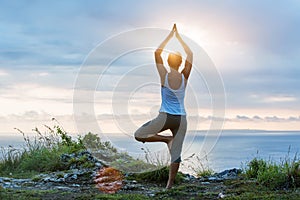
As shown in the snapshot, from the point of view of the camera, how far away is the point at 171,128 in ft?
27.3

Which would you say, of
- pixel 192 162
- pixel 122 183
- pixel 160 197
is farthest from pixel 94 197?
pixel 192 162

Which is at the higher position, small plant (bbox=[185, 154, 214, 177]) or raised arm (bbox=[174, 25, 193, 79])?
raised arm (bbox=[174, 25, 193, 79])

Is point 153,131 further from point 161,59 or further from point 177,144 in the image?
point 161,59

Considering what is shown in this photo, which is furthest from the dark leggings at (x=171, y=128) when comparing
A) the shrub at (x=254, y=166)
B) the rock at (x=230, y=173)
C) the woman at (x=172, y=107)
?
the rock at (x=230, y=173)

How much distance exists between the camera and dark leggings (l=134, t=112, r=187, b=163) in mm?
8180

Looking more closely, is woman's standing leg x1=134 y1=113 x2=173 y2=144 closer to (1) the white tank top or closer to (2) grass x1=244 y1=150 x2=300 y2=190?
(1) the white tank top

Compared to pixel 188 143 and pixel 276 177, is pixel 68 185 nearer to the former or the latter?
pixel 188 143

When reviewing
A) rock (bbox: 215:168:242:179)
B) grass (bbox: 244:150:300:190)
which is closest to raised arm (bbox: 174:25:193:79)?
grass (bbox: 244:150:300:190)

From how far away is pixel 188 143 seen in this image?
8.91 meters

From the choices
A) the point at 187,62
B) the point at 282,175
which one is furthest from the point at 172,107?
the point at 282,175

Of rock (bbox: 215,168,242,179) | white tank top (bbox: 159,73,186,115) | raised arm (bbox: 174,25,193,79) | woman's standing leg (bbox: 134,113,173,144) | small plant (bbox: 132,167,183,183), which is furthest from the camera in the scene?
rock (bbox: 215,168,242,179)

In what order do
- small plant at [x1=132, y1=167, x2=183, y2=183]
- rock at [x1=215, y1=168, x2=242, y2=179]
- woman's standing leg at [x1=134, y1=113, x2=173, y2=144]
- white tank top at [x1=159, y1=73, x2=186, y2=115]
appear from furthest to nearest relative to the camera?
rock at [x1=215, y1=168, x2=242, y2=179] < small plant at [x1=132, y1=167, x2=183, y2=183] < woman's standing leg at [x1=134, y1=113, x2=173, y2=144] < white tank top at [x1=159, y1=73, x2=186, y2=115]

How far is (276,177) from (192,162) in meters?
3.42

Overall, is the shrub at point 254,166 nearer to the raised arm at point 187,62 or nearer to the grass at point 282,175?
the grass at point 282,175
